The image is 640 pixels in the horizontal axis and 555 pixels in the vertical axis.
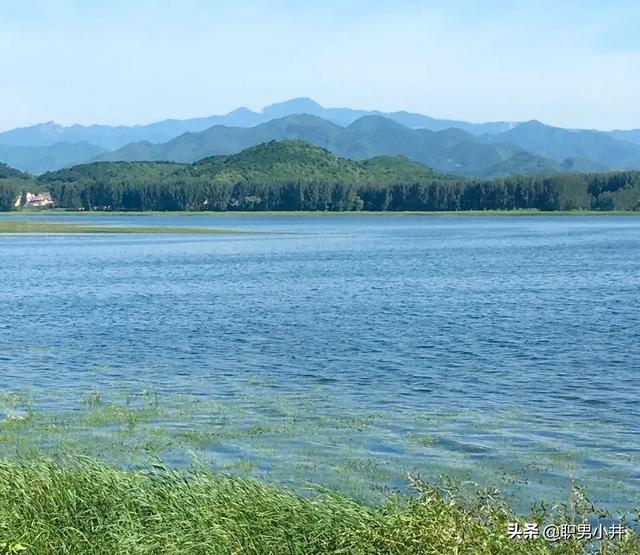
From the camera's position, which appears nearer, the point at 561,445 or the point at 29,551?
the point at 29,551

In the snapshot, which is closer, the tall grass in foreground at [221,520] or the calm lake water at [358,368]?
the tall grass in foreground at [221,520]

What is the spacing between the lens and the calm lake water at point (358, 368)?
19891mm

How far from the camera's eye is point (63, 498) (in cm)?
1430

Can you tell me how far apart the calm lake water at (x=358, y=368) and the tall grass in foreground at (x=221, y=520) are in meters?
3.72

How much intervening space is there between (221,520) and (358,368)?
17.2 metres

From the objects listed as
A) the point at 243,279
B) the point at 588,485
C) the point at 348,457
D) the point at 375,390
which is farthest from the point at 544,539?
the point at 243,279

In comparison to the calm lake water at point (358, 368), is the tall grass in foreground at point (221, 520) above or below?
above

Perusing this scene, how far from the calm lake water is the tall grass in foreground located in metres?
3.72

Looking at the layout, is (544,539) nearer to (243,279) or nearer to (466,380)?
(466,380)

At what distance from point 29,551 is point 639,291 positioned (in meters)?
46.4

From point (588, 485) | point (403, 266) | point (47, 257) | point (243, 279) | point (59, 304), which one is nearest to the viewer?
point (588, 485)

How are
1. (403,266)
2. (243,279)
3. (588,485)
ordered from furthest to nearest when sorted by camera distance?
(403,266) → (243,279) → (588,485)

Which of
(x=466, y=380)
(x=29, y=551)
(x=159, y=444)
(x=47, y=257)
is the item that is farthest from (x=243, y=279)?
(x=29, y=551)

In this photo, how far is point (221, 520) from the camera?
44.0 feet
